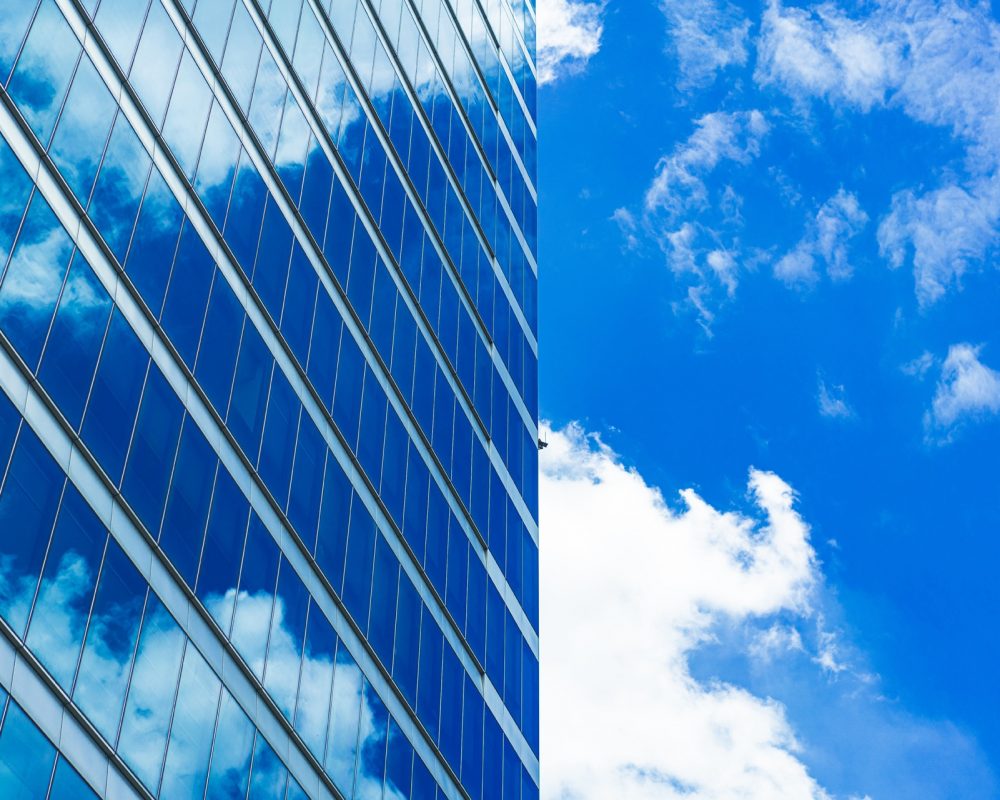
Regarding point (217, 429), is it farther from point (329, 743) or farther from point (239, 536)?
point (329, 743)

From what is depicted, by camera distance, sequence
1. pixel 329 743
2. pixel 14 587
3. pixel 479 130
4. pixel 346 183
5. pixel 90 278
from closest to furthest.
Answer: pixel 14 587, pixel 90 278, pixel 329 743, pixel 346 183, pixel 479 130

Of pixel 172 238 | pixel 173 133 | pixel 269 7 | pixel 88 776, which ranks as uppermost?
pixel 269 7

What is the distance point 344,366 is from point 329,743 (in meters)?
10.4

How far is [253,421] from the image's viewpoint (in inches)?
1240

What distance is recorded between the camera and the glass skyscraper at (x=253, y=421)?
2373cm

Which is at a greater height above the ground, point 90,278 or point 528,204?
point 528,204

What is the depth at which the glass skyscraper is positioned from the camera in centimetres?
2373

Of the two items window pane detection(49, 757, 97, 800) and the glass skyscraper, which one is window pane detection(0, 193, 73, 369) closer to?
the glass skyscraper

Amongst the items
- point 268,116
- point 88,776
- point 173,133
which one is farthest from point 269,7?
point 88,776

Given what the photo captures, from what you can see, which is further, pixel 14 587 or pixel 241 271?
pixel 241 271

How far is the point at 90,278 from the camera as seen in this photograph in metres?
25.8

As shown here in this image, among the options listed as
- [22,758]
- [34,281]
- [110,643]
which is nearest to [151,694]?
[110,643]

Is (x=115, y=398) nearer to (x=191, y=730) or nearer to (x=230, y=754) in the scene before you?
(x=191, y=730)

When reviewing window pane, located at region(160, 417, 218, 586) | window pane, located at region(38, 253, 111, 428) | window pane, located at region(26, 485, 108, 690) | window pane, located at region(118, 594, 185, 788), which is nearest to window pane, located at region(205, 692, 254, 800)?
window pane, located at region(118, 594, 185, 788)
